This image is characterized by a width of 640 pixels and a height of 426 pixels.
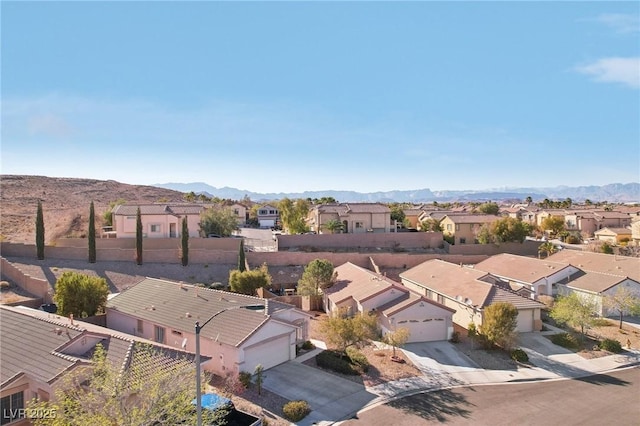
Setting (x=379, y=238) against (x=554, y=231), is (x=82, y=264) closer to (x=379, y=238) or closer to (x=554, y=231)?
(x=379, y=238)

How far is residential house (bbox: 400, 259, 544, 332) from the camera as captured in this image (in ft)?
123

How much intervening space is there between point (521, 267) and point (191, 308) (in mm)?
38460

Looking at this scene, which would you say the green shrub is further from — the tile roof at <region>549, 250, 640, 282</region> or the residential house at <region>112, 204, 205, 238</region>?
the tile roof at <region>549, 250, 640, 282</region>

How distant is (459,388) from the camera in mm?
26969

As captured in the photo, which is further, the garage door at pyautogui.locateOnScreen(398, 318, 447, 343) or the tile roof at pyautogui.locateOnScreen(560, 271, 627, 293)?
the tile roof at pyautogui.locateOnScreen(560, 271, 627, 293)

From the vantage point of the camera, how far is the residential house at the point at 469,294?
37.6 metres

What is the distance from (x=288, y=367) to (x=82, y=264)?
33347 millimetres

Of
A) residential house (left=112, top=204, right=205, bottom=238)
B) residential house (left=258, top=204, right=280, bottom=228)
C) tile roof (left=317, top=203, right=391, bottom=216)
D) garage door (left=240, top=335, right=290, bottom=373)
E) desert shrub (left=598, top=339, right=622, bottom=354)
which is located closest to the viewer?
garage door (left=240, top=335, right=290, bottom=373)

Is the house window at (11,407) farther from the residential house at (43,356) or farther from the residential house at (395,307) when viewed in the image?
the residential house at (395,307)

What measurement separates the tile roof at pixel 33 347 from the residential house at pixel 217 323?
23.2ft

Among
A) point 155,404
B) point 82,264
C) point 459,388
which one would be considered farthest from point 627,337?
point 82,264

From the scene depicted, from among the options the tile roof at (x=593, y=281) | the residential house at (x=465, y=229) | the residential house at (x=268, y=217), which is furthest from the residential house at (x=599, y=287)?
the residential house at (x=268, y=217)

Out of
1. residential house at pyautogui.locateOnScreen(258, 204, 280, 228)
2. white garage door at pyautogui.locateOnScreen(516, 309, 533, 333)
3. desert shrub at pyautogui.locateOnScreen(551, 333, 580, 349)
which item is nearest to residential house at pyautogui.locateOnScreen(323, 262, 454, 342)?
white garage door at pyautogui.locateOnScreen(516, 309, 533, 333)

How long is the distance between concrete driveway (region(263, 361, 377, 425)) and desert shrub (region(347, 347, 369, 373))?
199 cm
